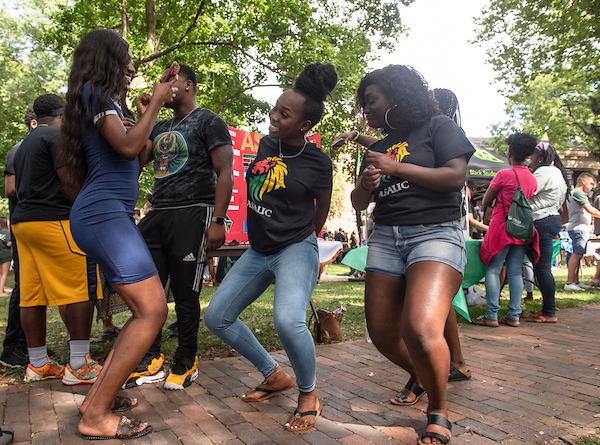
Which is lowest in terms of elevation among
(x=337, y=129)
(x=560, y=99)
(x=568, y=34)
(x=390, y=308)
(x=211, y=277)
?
Result: (x=211, y=277)

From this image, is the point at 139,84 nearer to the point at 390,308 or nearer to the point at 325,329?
the point at 390,308

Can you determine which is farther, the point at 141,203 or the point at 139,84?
the point at 141,203

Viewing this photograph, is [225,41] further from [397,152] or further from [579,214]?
[397,152]

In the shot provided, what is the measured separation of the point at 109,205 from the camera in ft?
7.70

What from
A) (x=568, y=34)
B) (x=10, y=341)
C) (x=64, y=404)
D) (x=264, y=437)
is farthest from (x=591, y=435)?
(x=568, y=34)

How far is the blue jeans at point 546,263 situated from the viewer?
584cm

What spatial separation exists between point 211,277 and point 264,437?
8.74 meters

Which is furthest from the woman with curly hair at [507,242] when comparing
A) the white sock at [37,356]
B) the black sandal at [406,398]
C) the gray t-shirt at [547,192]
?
the white sock at [37,356]

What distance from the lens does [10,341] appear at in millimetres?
3840

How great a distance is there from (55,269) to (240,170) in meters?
3.42

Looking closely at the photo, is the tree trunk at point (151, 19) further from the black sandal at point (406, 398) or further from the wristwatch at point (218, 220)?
the black sandal at point (406, 398)

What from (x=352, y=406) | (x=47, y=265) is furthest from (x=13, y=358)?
(x=352, y=406)

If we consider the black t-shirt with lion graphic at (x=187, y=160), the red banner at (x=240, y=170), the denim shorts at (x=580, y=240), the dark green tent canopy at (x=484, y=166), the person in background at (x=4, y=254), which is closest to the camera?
the black t-shirt with lion graphic at (x=187, y=160)

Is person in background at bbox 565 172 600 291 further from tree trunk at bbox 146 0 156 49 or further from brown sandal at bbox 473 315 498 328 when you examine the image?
tree trunk at bbox 146 0 156 49
